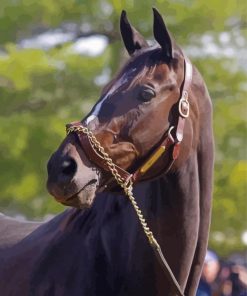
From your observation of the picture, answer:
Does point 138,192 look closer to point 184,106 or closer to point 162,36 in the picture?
point 184,106

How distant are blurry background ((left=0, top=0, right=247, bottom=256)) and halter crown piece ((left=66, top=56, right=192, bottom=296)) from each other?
884 cm

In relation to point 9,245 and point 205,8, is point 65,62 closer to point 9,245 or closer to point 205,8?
point 205,8

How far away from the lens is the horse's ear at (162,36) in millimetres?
3170

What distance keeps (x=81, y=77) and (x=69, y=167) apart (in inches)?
407

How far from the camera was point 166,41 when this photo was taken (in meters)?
3.19

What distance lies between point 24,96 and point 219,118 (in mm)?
3049

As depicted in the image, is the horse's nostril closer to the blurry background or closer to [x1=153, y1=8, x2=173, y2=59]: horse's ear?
[x1=153, y1=8, x2=173, y2=59]: horse's ear

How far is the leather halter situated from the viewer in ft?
9.68

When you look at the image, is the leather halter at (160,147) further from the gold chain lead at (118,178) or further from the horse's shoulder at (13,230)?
the horse's shoulder at (13,230)

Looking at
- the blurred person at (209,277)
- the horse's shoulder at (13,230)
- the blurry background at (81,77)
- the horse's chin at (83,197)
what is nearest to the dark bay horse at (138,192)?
the horse's chin at (83,197)

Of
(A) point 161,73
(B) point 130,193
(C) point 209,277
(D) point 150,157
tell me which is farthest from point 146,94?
(C) point 209,277

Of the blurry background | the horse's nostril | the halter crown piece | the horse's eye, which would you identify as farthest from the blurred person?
the blurry background

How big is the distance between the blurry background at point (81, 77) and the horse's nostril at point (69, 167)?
29.9 feet

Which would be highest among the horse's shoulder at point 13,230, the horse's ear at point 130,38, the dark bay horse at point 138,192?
the horse's ear at point 130,38
